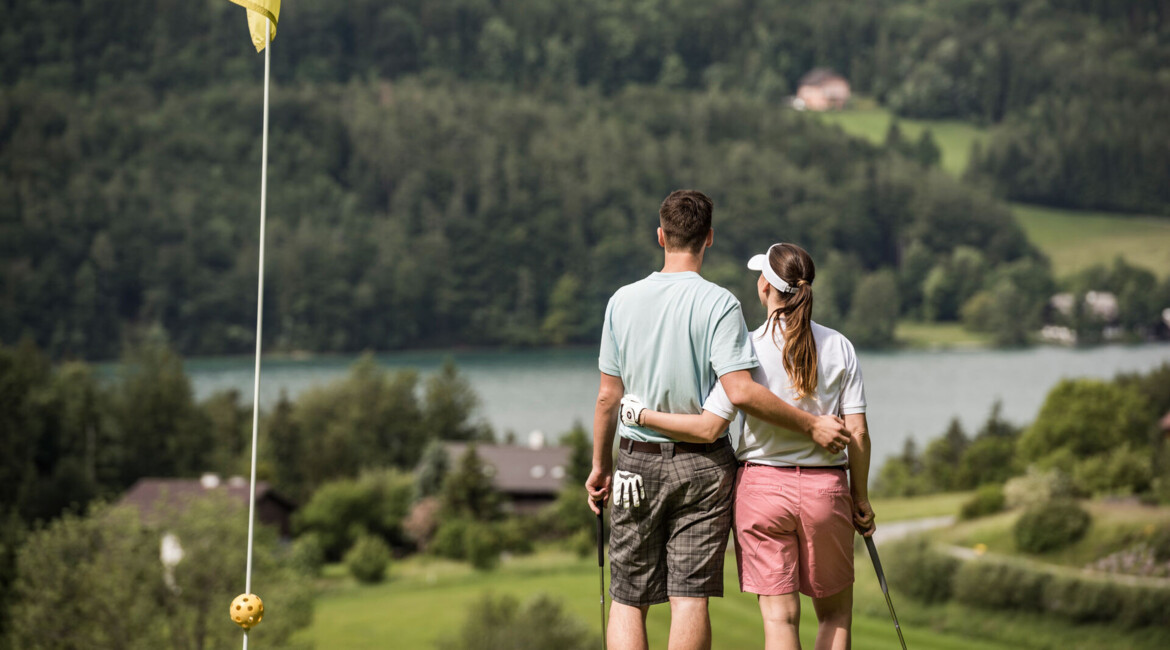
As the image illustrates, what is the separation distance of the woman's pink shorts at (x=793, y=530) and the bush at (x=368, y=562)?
48631 mm

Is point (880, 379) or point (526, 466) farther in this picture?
point (880, 379)

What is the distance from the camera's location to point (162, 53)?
14425 cm

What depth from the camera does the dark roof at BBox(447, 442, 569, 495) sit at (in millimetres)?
62062

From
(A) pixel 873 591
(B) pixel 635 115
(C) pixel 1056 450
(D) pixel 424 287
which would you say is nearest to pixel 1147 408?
(C) pixel 1056 450

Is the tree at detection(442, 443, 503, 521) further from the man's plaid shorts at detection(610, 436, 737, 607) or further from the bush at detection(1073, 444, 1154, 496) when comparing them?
the man's plaid shorts at detection(610, 436, 737, 607)

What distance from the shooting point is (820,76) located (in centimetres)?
13775

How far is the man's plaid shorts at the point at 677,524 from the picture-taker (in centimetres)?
409

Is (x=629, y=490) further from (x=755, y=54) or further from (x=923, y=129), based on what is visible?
(x=755, y=54)

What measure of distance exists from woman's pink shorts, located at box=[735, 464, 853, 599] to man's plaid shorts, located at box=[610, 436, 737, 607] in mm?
99

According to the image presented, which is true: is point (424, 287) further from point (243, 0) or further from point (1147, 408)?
point (243, 0)

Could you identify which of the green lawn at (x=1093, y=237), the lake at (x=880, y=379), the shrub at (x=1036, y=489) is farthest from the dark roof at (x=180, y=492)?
the green lawn at (x=1093, y=237)

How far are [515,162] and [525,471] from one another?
68.3m

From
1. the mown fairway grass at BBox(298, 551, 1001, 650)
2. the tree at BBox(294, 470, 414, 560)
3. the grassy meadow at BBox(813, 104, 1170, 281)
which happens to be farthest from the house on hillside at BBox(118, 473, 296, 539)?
the grassy meadow at BBox(813, 104, 1170, 281)

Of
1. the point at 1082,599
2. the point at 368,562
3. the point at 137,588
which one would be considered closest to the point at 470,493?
the point at 368,562
